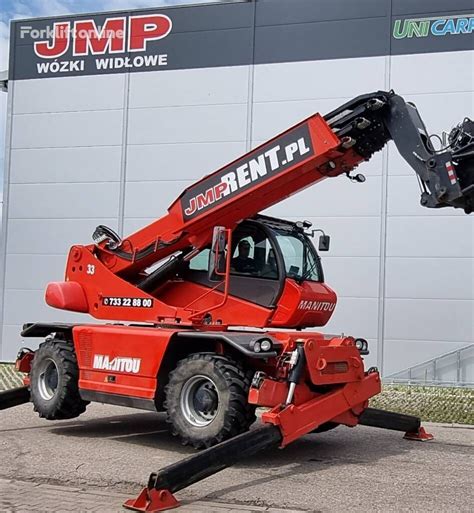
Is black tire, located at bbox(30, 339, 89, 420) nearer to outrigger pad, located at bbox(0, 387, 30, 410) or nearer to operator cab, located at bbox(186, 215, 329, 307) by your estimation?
outrigger pad, located at bbox(0, 387, 30, 410)

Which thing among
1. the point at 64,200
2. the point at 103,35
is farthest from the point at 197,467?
the point at 103,35

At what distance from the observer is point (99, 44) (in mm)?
20453

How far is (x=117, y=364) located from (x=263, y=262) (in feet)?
7.10

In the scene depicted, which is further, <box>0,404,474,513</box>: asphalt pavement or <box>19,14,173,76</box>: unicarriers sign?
<box>19,14,173,76</box>: unicarriers sign

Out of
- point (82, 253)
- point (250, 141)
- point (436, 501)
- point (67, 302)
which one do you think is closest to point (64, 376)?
point (67, 302)

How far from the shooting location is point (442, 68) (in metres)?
17.6

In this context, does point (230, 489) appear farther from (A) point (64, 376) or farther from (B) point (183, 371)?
(A) point (64, 376)

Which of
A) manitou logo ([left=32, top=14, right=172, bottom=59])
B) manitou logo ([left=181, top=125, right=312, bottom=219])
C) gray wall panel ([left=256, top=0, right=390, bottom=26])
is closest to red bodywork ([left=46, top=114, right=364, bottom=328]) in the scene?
manitou logo ([left=181, top=125, right=312, bottom=219])

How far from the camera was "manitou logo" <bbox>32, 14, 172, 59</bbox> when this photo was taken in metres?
19.9

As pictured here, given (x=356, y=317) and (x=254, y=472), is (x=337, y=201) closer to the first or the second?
(x=356, y=317)

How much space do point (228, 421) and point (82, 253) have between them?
3.65 m

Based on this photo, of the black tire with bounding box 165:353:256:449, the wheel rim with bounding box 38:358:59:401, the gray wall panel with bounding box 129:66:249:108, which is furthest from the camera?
the gray wall panel with bounding box 129:66:249:108

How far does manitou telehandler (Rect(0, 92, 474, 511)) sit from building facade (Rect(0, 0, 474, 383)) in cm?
775

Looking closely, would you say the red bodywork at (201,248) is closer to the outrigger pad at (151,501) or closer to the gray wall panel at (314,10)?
the outrigger pad at (151,501)
